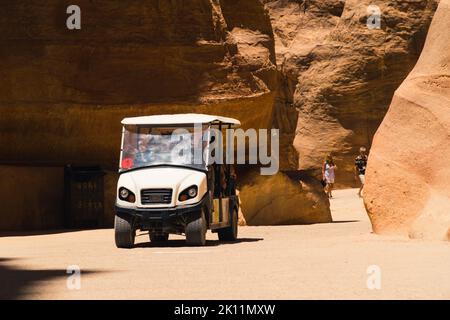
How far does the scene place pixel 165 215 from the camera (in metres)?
14.5

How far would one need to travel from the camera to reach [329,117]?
44.0 meters

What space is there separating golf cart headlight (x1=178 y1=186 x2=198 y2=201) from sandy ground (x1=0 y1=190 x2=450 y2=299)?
0.74 meters

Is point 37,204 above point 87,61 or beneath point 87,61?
beneath

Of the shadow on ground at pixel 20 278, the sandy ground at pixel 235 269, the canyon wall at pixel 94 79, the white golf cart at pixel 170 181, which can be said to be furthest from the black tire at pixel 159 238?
the canyon wall at pixel 94 79

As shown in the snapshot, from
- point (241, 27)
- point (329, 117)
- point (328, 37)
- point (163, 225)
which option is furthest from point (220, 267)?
point (328, 37)

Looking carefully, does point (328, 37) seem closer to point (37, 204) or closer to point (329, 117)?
point (329, 117)

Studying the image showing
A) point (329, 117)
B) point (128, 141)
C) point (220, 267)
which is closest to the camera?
point (220, 267)

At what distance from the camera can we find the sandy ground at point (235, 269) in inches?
338

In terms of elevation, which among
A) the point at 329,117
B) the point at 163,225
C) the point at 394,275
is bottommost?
the point at 329,117

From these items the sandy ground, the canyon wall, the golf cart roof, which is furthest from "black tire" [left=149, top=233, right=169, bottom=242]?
the canyon wall

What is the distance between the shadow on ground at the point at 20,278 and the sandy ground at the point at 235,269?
11 millimetres

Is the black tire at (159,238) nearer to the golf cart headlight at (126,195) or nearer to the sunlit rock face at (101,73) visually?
the golf cart headlight at (126,195)

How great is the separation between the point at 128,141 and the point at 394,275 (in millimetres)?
6825

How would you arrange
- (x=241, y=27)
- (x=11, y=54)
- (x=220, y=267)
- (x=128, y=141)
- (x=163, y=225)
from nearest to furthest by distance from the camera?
(x=220, y=267)
(x=163, y=225)
(x=128, y=141)
(x=11, y=54)
(x=241, y=27)
